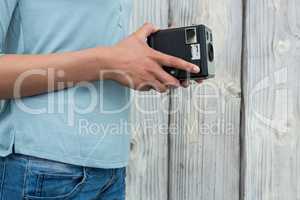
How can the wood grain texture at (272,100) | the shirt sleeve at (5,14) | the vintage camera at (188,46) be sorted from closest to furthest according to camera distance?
1. the shirt sleeve at (5,14)
2. the vintage camera at (188,46)
3. the wood grain texture at (272,100)

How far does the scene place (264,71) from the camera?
1.21m

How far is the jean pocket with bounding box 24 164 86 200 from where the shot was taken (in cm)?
82

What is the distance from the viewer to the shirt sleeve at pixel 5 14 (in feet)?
2.58

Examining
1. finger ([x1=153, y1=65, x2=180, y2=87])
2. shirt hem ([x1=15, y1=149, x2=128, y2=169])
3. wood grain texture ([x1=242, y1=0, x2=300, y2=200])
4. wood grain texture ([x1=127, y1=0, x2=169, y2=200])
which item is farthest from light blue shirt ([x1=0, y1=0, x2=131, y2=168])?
wood grain texture ([x1=242, y1=0, x2=300, y2=200])

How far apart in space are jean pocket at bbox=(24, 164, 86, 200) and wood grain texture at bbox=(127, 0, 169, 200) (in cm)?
40

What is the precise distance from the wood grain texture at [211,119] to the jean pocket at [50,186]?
44cm

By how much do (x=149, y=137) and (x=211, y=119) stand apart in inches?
6.4

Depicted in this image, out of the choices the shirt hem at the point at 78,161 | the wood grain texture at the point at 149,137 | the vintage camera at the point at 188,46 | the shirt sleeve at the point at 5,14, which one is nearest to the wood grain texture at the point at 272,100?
the wood grain texture at the point at 149,137

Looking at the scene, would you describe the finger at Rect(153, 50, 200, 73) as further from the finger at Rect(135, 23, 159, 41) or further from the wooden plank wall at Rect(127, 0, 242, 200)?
the wooden plank wall at Rect(127, 0, 242, 200)

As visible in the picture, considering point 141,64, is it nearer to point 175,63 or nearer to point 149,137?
point 175,63

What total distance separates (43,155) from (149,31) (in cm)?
29

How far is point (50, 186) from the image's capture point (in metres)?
0.82

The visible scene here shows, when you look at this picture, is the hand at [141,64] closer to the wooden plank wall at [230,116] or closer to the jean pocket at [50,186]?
the jean pocket at [50,186]

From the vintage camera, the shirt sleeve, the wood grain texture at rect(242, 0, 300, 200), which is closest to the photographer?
the shirt sleeve
